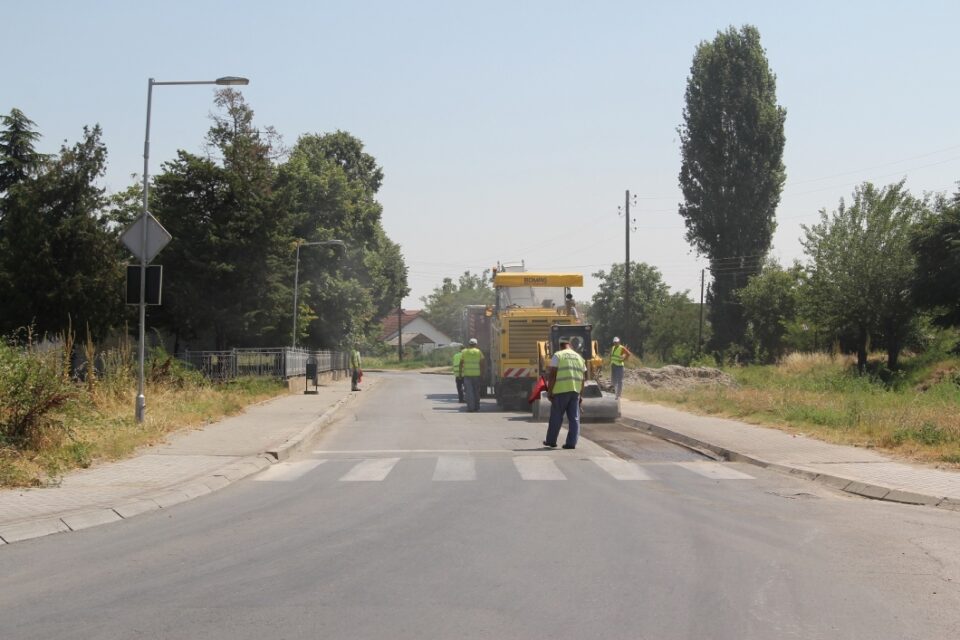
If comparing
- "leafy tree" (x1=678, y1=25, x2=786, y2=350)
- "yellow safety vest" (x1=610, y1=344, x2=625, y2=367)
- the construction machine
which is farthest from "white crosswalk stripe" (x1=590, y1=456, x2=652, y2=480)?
"leafy tree" (x1=678, y1=25, x2=786, y2=350)

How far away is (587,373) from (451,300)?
14300 cm

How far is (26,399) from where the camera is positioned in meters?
12.2

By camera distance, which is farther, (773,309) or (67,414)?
(773,309)

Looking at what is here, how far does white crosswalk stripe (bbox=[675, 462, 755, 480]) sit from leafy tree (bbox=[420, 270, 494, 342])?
134 metres

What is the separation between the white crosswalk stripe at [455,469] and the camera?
38.9 ft

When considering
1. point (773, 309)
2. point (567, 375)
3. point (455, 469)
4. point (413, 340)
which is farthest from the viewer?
point (413, 340)

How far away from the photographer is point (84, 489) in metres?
10.4

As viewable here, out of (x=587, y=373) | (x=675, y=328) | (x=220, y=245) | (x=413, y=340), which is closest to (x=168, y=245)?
(x=220, y=245)

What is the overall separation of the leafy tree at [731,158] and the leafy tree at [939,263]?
11884mm

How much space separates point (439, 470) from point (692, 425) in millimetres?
8359

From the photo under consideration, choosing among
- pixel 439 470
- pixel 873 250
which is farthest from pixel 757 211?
pixel 439 470

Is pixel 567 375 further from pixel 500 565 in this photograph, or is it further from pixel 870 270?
pixel 870 270

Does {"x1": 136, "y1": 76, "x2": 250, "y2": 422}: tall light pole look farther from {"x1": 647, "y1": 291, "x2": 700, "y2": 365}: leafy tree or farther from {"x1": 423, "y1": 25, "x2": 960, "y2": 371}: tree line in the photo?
{"x1": 647, "y1": 291, "x2": 700, "y2": 365}: leafy tree

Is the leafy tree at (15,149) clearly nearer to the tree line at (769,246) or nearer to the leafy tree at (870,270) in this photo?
the tree line at (769,246)
